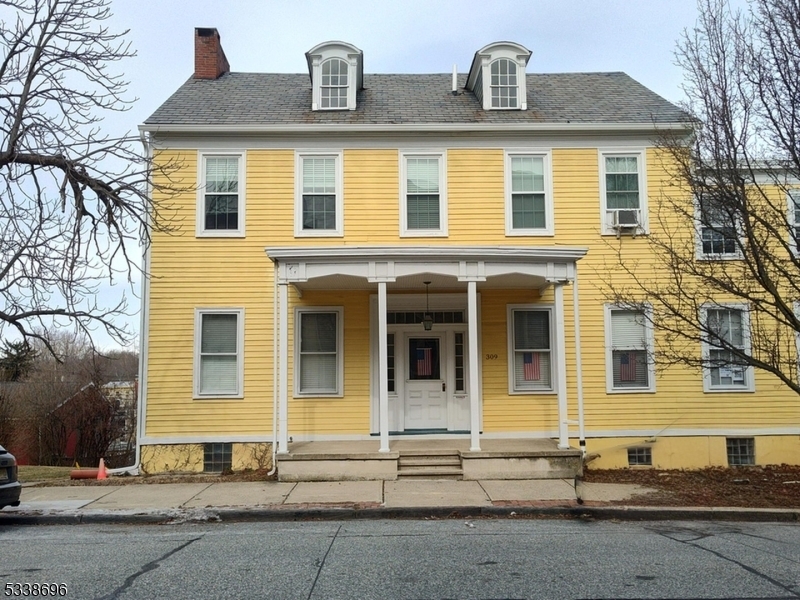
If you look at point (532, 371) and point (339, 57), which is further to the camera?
point (339, 57)

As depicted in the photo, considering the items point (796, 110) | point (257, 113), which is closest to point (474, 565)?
point (796, 110)

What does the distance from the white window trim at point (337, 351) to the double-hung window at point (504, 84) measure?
577cm

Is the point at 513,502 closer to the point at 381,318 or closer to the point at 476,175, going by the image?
the point at 381,318

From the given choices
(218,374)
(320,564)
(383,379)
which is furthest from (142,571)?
(218,374)

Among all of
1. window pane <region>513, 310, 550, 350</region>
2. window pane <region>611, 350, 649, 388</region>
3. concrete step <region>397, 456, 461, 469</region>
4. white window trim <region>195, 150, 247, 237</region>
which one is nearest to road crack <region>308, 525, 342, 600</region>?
concrete step <region>397, 456, 461, 469</region>

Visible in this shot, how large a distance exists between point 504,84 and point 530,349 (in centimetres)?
590

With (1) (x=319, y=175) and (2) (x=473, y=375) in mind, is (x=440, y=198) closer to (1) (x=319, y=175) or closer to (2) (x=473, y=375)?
(1) (x=319, y=175)

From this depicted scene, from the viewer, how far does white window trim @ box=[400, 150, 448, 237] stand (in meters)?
13.1

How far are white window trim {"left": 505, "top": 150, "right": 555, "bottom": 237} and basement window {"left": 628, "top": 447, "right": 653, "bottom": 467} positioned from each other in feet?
15.1

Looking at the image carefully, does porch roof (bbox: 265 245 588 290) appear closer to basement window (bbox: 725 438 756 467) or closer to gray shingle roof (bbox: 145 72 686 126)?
gray shingle roof (bbox: 145 72 686 126)

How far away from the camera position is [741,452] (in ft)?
42.5

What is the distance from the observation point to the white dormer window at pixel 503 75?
560 inches

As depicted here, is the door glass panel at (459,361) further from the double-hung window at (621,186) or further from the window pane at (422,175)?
the double-hung window at (621,186)

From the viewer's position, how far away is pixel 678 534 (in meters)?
7.52
